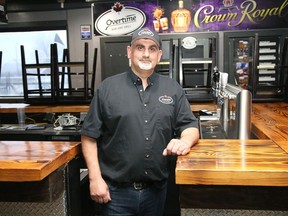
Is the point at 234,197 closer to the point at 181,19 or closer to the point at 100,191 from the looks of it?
the point at 100,191

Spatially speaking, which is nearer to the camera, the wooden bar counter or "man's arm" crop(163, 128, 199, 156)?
the wooden bar counter

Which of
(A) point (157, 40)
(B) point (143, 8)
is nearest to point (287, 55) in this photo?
(B) point (143, 8)

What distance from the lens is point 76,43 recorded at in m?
5.92

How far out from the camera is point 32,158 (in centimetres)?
136

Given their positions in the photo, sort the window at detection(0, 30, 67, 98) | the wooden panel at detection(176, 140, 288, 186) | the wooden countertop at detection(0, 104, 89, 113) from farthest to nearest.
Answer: the window at detection(0, 30, 67, 98) < the wooden countertop at detection(0, 104, 89, 113) < the wooden panel at detection(176, 140, 288, 186)

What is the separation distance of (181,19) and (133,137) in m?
3.95

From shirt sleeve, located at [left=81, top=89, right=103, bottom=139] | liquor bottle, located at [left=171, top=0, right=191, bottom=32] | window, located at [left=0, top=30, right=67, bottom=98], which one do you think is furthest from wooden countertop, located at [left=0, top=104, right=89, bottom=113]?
shirt sleeve, located at [left=81, top=89, right=103, bottom=139]

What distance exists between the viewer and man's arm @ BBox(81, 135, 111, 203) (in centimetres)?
168

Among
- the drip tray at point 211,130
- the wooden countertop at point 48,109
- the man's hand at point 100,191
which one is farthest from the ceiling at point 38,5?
the man's hand at point 100,191

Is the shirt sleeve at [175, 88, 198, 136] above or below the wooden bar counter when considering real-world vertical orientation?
above

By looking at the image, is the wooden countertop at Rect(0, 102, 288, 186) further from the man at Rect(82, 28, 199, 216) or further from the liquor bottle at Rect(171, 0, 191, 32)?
the liquor bottle at Rect(171, 0, 191, 32)

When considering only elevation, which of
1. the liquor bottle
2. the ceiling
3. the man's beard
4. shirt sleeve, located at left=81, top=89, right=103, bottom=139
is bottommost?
shirt sleeve, located at left=81, top=89, right=103, bottom=139

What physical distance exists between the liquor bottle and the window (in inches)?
82.3

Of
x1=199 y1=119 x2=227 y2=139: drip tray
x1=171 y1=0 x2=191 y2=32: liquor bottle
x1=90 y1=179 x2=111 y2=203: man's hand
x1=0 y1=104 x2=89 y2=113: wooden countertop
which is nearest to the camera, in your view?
x1=90 y1=179 x2=111 y2=203: man's hand
